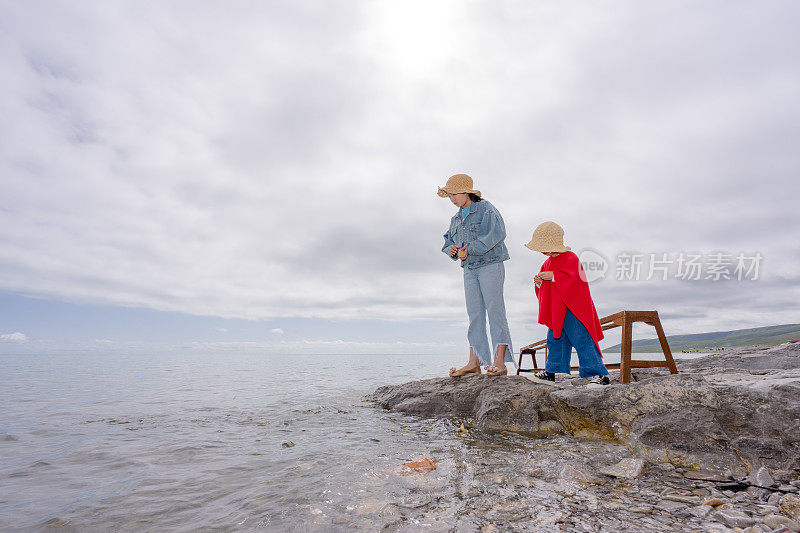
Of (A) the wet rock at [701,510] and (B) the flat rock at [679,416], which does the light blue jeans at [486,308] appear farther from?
(A) the wet rock at [701,510]

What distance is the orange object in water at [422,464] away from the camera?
3566mm

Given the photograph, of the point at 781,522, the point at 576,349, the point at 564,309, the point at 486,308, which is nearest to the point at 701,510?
the point at 781,522

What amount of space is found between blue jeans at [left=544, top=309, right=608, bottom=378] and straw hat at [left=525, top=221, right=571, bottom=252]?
1068mm

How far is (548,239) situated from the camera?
19.9ft

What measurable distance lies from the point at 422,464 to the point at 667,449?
2568mm

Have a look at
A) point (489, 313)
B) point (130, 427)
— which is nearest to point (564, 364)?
point (489, 313)

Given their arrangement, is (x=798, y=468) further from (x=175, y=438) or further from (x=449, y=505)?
(x=175, y=438)

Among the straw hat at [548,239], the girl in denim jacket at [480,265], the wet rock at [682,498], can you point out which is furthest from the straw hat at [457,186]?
the wet rock at [682,498]

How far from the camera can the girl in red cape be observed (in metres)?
5.68

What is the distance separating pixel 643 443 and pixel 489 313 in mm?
3045

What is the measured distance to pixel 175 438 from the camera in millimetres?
5473

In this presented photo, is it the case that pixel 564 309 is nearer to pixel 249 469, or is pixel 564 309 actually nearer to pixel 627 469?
pixel 627 469

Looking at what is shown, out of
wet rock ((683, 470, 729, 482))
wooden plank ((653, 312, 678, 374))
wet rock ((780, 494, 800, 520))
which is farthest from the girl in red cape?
wet rock ((780, 494, 800, 520))

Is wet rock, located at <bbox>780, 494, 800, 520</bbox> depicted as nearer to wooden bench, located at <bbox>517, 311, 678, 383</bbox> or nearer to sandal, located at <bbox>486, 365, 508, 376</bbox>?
wooden bench, located at <bbox>517, 311, 678, 383</bbox>
